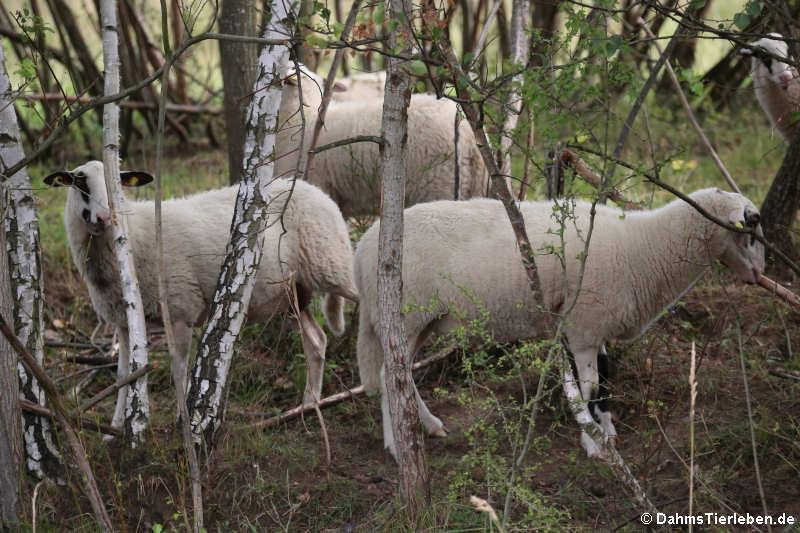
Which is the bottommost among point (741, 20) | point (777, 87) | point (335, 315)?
point (335, 315)

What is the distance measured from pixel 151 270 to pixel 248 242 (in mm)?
1271

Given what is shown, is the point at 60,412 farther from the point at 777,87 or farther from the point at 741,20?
the point at 777,87

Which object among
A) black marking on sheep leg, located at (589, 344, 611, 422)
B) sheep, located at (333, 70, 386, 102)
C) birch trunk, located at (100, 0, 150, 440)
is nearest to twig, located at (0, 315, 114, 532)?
birch trunk, located at (100, 0, 150, 440)

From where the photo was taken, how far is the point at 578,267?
12.9 feet

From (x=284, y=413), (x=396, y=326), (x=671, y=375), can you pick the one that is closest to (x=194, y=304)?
(x=284, y=413)

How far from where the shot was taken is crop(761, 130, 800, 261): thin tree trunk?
4.81m

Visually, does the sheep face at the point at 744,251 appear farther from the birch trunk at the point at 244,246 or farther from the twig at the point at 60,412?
the twig at the point at 60,412

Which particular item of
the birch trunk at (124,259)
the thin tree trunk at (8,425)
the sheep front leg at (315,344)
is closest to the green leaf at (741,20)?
the birch trunk at (124,259)

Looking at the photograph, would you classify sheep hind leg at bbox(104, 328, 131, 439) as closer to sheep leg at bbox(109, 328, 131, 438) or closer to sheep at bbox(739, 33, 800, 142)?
sheep leg at bbox(109, 328, 131, 438)

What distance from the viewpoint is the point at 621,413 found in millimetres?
4191

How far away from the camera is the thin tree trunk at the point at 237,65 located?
528 centimetres

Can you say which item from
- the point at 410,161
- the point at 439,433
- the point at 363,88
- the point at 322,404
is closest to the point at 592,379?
the point at 439,433

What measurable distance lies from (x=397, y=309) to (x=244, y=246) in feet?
2.61

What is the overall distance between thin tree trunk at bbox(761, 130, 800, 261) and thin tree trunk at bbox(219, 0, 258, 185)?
3.38 meters
